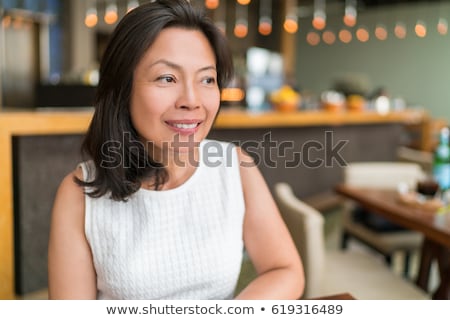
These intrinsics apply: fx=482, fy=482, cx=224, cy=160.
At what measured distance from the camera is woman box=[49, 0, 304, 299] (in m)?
0.91

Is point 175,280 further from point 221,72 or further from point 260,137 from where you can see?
point 260,137

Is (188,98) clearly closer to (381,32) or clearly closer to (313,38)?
(381,32)

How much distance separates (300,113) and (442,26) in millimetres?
7282

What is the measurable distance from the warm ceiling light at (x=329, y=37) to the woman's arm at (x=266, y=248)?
10.7 m

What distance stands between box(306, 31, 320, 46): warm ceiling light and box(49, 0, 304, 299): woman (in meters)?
10.9

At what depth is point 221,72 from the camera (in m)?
1.04

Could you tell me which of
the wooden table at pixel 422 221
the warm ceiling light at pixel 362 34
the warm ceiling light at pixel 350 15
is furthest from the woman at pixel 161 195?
the warm ceiling light at pixel 362 34

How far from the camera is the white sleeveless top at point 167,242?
40.2 inches

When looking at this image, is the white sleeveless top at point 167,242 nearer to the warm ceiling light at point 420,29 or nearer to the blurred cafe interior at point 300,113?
the blurred cafe interior at point 300,113

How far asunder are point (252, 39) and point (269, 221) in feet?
32.1

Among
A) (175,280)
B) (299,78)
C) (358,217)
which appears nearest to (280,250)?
(175,280)

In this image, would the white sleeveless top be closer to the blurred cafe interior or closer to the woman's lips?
the blurred cafe interior

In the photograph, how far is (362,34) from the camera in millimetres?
10477
